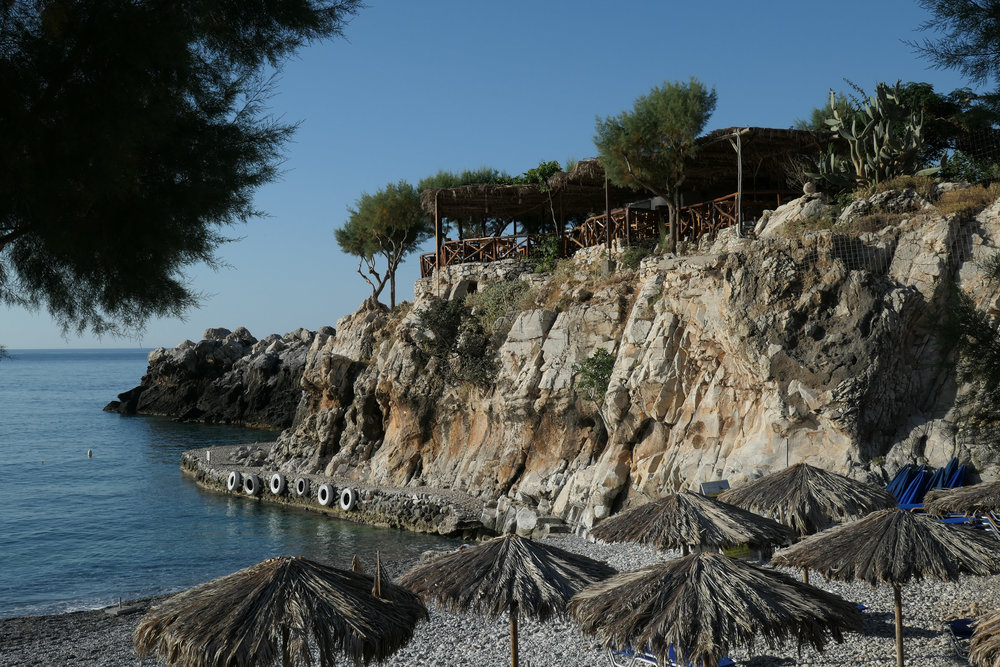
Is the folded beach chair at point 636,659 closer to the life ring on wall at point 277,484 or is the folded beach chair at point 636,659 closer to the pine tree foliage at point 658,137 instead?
the pine tree foliage at point 658,137

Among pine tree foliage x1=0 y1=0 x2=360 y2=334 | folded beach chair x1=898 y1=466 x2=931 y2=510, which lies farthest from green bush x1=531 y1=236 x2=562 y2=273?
pine tree foliage x1=0 y1=0 x2=360 y2=334

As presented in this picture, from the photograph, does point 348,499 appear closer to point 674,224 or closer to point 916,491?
point 674,224

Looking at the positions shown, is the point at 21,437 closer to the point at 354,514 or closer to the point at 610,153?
the point at 354,514

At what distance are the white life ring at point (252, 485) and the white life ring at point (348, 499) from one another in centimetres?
562

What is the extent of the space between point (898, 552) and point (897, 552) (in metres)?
0.01

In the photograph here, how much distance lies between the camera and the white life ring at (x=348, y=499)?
92.0 feet

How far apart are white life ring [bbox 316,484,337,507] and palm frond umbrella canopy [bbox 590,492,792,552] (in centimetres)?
1908

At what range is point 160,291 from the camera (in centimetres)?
488

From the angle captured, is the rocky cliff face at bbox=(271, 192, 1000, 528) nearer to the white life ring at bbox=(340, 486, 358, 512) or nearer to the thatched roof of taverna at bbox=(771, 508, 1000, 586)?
the white life ring at bbox=(340, 486, 358, 512)

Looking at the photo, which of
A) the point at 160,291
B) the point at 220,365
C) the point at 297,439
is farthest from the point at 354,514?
the point at 220,365

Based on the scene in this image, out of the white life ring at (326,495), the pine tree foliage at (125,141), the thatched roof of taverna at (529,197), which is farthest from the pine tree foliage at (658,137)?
the pine tree foliage at (125,141)

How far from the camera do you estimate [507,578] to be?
8.95m

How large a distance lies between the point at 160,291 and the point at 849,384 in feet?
54.5

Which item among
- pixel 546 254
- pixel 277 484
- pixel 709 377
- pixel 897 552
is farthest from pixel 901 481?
pixel 277 484
